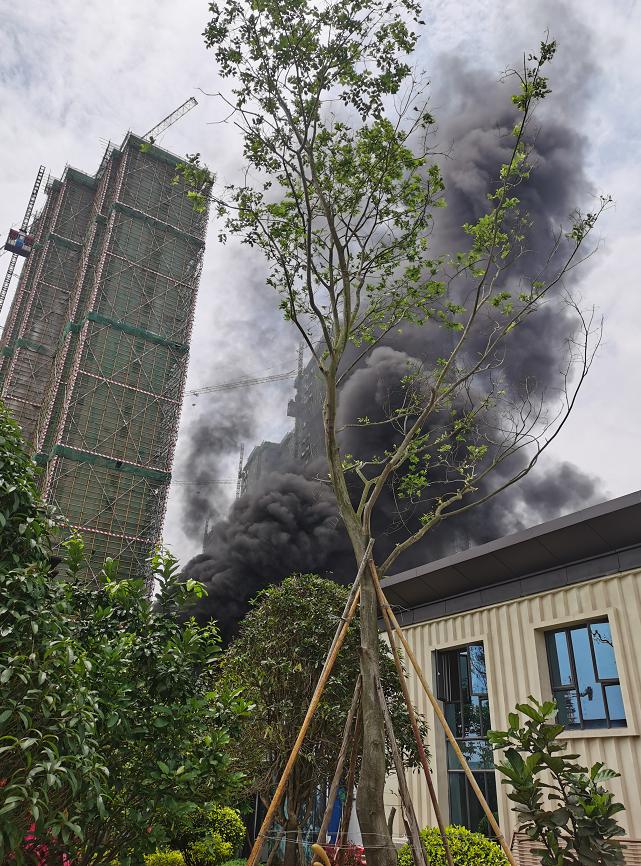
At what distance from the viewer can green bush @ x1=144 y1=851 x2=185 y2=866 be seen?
1092 cm

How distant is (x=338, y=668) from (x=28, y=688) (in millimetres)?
7193

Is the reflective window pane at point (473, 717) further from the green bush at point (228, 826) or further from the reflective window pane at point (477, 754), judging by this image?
the green bush at point (228, 826)

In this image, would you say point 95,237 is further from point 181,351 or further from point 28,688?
point 28,688

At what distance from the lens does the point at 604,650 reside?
429 inches

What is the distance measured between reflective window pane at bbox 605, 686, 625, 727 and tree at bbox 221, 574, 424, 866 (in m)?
3.28

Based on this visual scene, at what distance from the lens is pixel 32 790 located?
11.2ft

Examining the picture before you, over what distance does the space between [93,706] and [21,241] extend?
7907 centimetres

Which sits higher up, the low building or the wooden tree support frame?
the low building

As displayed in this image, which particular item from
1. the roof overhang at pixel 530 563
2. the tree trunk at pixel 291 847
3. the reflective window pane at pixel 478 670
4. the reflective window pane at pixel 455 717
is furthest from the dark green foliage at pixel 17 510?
the reflective window pane at pixel 455 717

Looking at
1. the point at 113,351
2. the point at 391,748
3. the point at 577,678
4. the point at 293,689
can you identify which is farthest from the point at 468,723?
the point at 113,351

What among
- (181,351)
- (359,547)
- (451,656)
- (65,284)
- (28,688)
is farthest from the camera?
(65,284)

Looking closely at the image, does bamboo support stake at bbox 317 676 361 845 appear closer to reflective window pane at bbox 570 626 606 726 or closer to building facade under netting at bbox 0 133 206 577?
reflective window pane at bbox 570 626 606 726

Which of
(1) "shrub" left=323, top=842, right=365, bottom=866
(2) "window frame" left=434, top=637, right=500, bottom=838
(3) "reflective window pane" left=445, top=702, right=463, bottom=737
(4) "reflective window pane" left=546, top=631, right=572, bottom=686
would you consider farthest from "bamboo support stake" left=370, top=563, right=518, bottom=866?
(3) "reflective window pane" left=445, top=702, right=463, bottom=737

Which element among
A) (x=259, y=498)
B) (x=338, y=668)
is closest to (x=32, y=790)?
(x=338, y=668)
